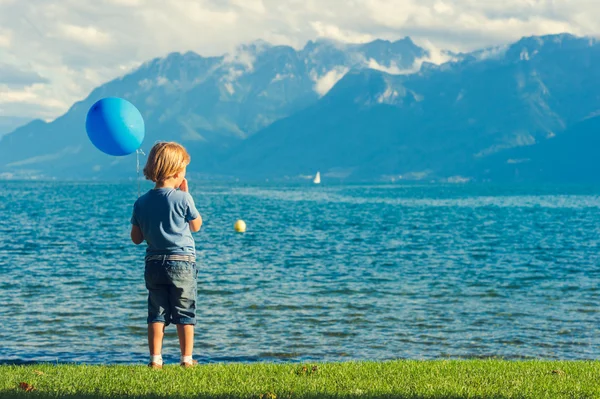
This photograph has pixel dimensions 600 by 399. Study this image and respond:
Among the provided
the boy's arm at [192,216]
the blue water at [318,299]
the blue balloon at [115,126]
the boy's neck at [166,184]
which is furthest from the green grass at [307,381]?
the blue water at [318,299]

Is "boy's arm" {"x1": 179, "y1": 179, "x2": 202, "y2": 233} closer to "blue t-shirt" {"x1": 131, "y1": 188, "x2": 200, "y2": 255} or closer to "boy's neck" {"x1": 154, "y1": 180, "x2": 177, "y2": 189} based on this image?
"blue t-shirt" {"x1": 131, "y1": 188, "x2": 200, "y2": 255}

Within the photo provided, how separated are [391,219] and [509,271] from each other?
39494 mm

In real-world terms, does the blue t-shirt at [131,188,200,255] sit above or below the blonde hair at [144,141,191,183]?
below

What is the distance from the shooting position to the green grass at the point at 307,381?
869cm

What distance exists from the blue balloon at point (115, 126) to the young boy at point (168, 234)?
185 cm

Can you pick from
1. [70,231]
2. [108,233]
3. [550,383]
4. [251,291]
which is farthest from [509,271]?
[70,231]

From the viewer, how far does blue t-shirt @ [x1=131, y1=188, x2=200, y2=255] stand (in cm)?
955

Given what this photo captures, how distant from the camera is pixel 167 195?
31.3ft

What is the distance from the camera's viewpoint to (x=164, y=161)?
9.54 meters

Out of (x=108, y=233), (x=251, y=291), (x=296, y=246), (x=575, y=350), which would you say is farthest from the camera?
(x=108, y=233)

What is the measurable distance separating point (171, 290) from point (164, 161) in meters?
1.62

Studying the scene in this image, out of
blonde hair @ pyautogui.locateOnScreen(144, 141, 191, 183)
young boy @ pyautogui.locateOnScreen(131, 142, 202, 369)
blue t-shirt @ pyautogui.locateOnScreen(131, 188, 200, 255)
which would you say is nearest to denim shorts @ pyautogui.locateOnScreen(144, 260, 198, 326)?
young boy @ pyautogui.locateOnScreen(131, 142, 202, 369)

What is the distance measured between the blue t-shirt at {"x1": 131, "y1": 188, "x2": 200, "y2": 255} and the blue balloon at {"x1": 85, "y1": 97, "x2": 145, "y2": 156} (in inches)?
79.4

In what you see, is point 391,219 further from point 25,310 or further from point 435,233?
point 25,310
